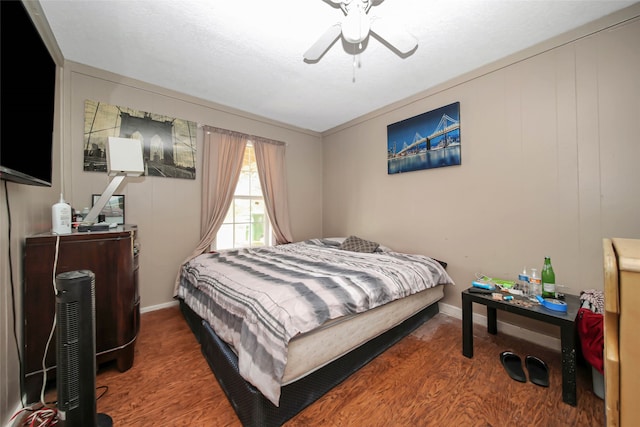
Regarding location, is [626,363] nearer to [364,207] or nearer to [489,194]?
[489,194]

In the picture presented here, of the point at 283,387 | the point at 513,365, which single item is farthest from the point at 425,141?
the point at 283,387

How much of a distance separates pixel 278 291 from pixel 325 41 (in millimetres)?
1805

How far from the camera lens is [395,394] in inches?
59.3

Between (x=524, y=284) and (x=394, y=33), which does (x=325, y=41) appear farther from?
(x=524, y=284)

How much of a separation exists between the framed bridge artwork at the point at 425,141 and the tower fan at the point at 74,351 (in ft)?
10.3

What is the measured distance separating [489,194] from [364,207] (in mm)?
1646

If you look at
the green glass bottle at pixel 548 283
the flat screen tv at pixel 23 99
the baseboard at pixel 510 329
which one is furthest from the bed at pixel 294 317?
the flat screen tv at pixel 23 99

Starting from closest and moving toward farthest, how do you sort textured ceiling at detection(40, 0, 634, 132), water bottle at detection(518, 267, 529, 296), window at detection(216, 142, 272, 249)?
1. textured ceiling at detection(40, 0, 634, 132)
2. water bottle at detection(518, 267, 529, 296)
3. window at detection(216, 142, 272, 249)

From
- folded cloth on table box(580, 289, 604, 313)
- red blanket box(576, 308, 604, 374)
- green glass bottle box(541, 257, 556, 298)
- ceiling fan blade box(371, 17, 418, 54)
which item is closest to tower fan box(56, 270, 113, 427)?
ceiling fan blade box(371, 17, 418, 54)

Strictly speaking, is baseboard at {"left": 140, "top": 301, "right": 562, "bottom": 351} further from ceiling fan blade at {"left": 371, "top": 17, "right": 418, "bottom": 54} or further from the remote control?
ceiling fan blade at {"left": 371, "top": 17, "right": 418, "bottom": 54}

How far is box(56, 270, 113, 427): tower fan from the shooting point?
1.08m

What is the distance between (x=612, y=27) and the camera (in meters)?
1.82

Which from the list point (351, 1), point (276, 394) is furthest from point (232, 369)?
point (351, 1)

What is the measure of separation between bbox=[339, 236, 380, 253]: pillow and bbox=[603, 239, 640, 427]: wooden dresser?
2465mm
